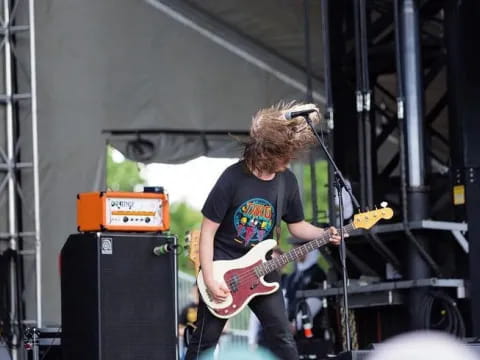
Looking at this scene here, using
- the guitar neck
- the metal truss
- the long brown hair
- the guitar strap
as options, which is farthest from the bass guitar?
the metal truss

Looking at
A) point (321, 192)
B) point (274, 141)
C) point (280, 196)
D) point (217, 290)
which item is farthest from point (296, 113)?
point (321, 192)

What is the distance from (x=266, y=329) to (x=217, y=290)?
1.16 ft

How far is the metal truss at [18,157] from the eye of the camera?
8.64 meters

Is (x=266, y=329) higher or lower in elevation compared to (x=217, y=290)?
lower

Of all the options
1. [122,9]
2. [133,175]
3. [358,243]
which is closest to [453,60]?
[358,243]

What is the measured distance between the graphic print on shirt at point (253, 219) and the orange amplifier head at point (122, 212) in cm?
87

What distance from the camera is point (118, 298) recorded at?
561 cm

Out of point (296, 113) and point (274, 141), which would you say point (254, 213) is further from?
point (296, 113)

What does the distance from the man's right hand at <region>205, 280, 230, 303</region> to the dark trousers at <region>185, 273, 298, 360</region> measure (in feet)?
0.32

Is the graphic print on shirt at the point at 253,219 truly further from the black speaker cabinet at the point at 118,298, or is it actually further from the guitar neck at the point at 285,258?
the black speaker cabinet at the point at 118,298

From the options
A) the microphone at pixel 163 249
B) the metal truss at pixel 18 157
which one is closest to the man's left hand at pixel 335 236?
the microphone at pixel 163 249

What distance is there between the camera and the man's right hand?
518cm

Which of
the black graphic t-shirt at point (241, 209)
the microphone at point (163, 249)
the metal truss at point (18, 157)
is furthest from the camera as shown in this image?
the metal truss at point (18, 157)

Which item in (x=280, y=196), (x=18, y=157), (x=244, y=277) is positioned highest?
(x=18, y=157)
